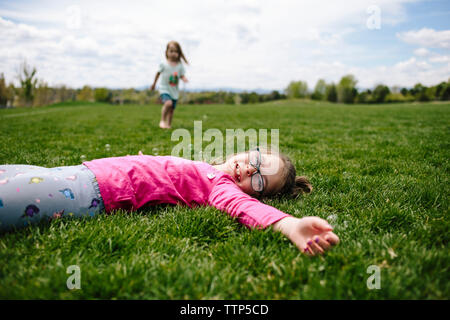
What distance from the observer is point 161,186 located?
2.71m

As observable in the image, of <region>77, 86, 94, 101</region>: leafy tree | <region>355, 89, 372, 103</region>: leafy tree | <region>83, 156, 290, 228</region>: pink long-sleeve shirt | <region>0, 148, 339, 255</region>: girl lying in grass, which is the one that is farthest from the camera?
<region>77, 86, 94, 101</region>: leafy tree

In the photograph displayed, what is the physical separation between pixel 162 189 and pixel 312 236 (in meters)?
1.47

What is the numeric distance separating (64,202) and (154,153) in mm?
3338

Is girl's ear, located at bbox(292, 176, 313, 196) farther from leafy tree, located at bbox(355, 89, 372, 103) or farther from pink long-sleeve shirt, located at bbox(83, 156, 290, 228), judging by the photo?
leafy tree, located at bbox(355, 89, 372, 103)

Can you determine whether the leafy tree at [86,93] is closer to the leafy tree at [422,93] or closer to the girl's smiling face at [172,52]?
the girl's smiling face at [172,52]

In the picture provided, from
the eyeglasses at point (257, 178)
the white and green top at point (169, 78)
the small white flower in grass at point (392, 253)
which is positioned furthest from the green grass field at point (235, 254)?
the white and green top at point (169, 78)

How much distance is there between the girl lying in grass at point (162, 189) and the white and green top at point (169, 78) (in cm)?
752

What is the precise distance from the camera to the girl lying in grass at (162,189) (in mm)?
2056

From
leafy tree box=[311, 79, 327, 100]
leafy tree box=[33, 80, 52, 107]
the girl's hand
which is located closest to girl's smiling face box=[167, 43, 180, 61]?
the girl's hand

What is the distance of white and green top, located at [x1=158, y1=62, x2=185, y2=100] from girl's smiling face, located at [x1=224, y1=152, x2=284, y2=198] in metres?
7.62

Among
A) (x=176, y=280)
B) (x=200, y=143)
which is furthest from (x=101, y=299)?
(x=200, y=143)

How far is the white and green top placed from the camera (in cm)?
990

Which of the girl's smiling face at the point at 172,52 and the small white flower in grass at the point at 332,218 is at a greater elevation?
the girl's smiling face at the point at 172,52

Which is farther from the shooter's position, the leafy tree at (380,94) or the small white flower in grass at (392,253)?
the leafy tree at (380,94)
